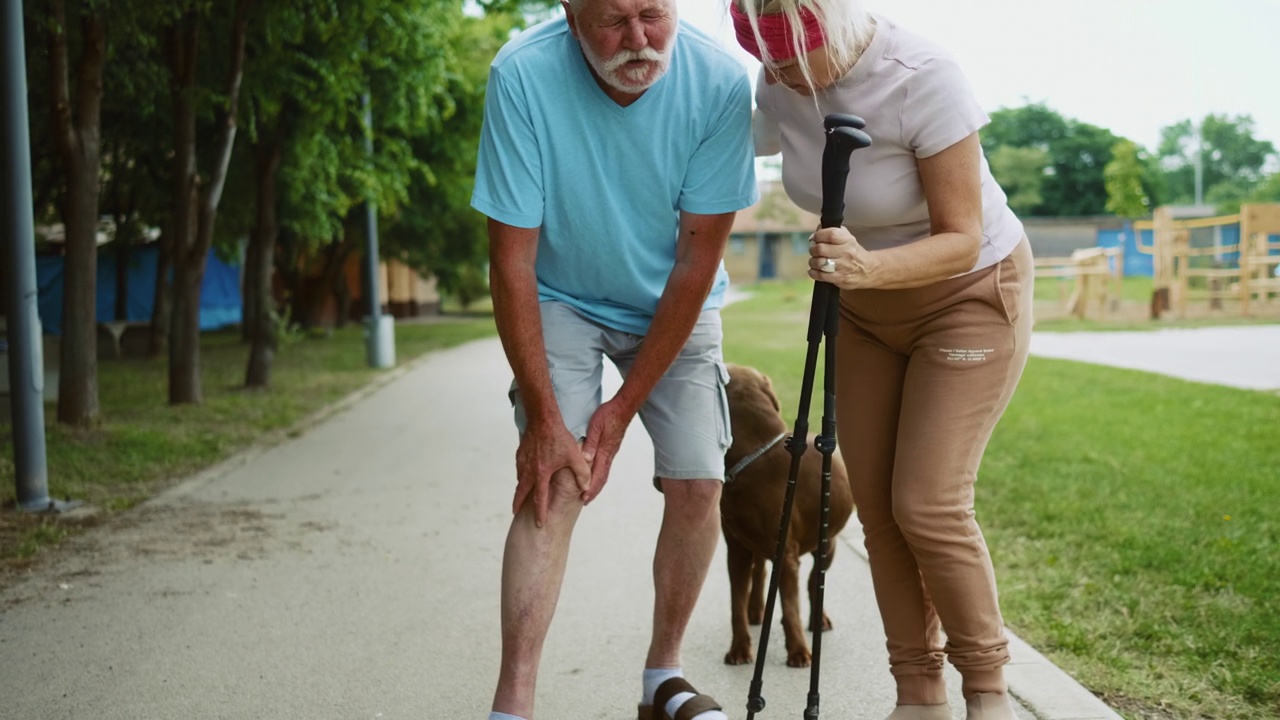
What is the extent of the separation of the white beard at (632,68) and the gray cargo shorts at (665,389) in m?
0.66

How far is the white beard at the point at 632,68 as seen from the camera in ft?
10.5

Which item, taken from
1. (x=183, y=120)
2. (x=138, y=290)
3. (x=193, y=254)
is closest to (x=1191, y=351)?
(x=193, y=254)

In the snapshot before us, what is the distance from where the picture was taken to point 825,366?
322cm

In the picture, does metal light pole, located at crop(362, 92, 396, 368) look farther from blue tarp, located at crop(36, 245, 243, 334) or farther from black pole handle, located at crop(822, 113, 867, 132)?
black pole handle, located at crop(822, 113, 867, 132)

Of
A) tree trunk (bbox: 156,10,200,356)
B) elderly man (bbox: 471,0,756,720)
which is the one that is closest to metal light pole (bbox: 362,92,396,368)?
tree trunk (bbox: 156,10,200,356)

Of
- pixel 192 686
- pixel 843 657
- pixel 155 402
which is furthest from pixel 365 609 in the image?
pixel 155 402

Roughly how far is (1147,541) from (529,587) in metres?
3.82

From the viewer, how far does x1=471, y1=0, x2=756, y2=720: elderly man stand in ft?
10.7

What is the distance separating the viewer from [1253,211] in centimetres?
2283

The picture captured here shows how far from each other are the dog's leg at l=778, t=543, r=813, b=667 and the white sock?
72cm

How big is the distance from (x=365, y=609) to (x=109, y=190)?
21174mm

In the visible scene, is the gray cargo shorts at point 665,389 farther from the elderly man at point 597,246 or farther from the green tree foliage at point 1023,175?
the green tree foliage at point 1023,175

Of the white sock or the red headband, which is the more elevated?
the red headband

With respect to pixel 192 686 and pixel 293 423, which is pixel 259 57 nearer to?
pixel 293 423
